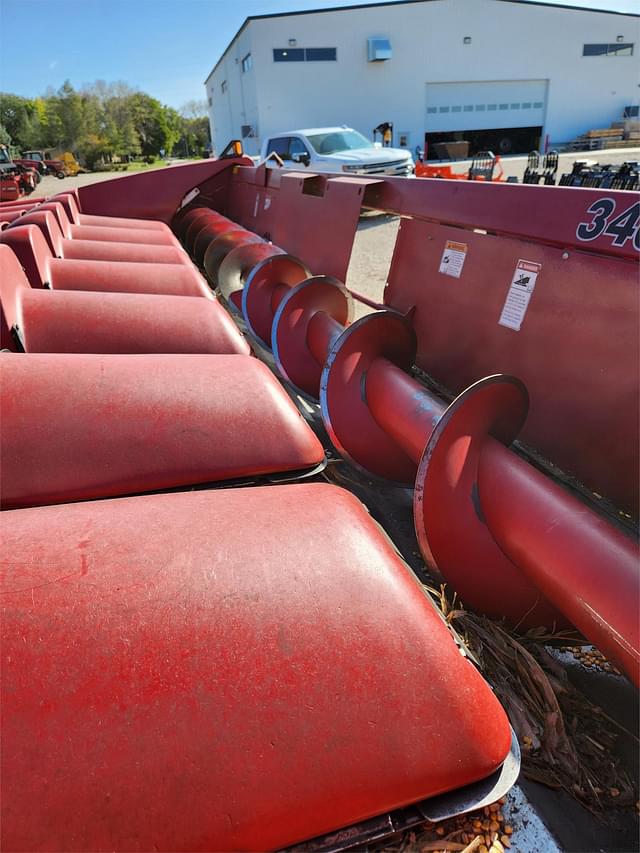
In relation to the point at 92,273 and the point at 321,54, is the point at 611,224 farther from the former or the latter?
the point at 321,54

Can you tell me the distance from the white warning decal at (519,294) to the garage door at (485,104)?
34588mm

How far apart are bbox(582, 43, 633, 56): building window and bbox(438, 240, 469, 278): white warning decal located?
39523 millimetres

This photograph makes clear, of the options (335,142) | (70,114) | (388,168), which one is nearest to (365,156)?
(388,168)

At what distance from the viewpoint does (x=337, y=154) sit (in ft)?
37.4

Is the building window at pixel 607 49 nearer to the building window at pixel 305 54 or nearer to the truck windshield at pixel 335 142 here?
the building window at pixel 305 54

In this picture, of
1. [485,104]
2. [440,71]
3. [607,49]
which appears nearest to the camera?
[440,71]

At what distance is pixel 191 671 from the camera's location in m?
0.76

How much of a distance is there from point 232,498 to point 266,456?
0.33 meters

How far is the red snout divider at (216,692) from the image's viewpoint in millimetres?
679

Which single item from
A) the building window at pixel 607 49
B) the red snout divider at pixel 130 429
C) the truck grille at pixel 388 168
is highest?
the building window at pixel 607 49

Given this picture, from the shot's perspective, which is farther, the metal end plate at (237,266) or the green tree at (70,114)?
the green tree at (70,114)

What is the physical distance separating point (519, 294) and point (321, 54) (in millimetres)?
32370

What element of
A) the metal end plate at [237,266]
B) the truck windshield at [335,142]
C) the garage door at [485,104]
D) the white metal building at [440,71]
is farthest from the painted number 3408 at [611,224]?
the garage door at [485,104]

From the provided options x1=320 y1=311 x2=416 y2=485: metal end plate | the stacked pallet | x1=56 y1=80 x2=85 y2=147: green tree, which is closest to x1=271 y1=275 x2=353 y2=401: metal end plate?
x1=320 y1=311 x2=416 y2=485: metal end plate
